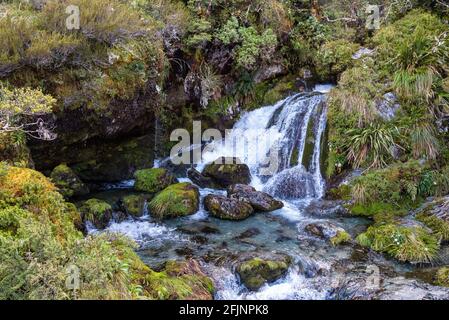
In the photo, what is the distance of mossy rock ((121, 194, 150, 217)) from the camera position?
1034cm

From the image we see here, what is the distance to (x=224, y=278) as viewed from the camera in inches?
290

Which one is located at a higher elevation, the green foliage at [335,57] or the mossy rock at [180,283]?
the green foliage at [335,57]

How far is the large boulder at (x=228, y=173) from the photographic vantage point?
12.0 metres

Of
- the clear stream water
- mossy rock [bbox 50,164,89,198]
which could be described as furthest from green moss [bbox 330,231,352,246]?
mossy rock [bbox 50,164,89,198]

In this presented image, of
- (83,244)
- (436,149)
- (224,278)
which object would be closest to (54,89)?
(83,244)

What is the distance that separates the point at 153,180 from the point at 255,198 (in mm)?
2941

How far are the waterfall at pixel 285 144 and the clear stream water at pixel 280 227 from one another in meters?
0.03

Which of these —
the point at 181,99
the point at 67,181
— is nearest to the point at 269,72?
the point at 181,99

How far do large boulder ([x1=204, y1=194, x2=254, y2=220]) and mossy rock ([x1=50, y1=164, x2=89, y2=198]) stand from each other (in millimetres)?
3471

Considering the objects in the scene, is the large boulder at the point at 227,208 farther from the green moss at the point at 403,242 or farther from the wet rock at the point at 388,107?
the wet rock at the point at 388,107

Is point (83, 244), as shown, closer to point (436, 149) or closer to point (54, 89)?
point (54, 89)

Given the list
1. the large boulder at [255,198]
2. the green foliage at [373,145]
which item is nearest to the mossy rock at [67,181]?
the large boulder at [255,198]

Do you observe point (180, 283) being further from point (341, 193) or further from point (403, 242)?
point (341, 193)

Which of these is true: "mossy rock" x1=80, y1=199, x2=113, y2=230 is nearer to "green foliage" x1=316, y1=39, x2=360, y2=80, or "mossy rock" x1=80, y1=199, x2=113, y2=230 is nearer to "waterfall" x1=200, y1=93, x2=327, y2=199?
"waterfall" x1=200, y1=93, x2=327, y2=199
